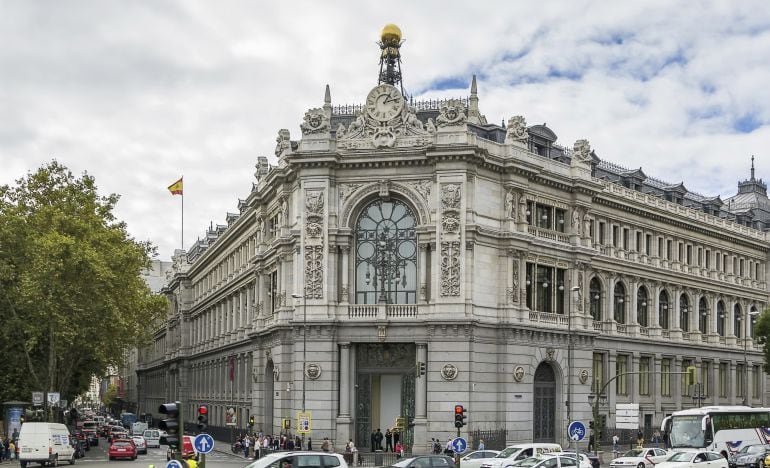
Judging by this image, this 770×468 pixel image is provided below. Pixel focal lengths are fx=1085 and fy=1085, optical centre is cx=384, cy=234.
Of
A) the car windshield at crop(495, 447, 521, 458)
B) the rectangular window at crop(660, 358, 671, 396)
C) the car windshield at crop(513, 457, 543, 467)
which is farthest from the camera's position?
the rectangular window at crop(660, 358, 671, 396)

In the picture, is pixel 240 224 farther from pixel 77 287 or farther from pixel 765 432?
pixel 765 432

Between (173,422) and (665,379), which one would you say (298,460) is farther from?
(665,379)

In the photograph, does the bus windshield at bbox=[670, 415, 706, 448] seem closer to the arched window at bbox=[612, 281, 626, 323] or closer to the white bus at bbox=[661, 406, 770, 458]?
the white bus at bbox=[661, 406, 770, 458]

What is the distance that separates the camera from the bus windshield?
58656 mm

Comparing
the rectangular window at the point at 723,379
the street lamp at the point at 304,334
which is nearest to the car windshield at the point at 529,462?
the street lamp at the point at 304,334

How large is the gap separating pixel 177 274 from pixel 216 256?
2304cm

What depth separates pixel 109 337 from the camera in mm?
75000

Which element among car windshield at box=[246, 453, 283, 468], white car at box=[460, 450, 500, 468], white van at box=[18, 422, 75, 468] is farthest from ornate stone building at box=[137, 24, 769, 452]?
car windshield at box=[246, 453, 283, 468]

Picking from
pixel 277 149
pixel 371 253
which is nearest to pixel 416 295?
pixel 371 253

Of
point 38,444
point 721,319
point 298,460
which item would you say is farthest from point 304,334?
point 721,319

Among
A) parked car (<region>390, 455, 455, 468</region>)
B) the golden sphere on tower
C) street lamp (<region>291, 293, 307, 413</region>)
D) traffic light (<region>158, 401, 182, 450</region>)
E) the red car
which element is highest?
the golden sphere on tower

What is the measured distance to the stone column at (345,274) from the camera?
66.8 m

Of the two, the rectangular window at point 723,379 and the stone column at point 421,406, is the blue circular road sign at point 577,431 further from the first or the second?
the rectangular window at point 723,379

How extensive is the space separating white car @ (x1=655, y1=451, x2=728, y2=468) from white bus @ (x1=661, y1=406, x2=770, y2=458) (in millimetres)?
8381
